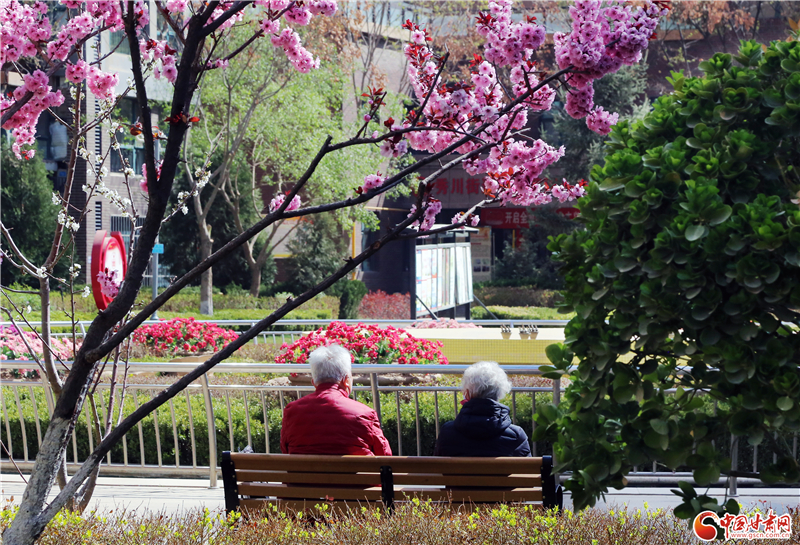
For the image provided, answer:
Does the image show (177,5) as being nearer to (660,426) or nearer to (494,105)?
(494,105)

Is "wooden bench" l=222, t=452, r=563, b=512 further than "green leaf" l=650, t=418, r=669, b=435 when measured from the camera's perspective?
Yes

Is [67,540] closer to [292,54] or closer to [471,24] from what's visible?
[292,54]

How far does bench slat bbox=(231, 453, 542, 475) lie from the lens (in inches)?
156

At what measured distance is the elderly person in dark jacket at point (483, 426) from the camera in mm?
4453

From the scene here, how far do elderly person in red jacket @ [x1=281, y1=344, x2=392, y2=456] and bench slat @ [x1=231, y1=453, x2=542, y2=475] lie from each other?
341mm

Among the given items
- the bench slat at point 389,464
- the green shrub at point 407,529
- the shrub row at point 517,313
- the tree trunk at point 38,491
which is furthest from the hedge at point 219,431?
the shrub row at point 517,313

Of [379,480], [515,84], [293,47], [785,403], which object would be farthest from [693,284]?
[293,47]

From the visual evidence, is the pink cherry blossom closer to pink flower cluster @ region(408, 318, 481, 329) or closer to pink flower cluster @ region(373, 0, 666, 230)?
pink flower cluster @ region(373, 0, 666, 230)

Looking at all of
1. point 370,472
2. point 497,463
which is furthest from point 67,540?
point 497,463

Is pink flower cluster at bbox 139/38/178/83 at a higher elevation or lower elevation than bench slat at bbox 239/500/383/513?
higher

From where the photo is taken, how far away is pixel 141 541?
3.38m

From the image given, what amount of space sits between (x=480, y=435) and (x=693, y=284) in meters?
2.30

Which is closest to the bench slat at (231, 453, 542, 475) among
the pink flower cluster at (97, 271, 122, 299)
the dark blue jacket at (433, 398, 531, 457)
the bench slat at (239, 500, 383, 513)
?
the bench slat at (239, 500, 383, 513)

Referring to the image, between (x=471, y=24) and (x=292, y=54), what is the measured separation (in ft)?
89.5
